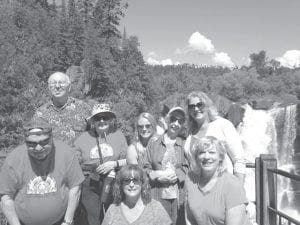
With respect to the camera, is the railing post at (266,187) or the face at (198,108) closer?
the face at (198,108)

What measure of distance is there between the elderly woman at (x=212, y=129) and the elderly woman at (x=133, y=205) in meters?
0.66

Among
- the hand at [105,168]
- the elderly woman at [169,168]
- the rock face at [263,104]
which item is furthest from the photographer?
the rock face at [263,104]

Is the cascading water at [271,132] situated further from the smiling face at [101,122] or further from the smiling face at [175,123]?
the smiling face at [101,122]

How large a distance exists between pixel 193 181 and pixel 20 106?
2155cm

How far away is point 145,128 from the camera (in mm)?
4125

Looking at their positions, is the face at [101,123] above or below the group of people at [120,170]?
above

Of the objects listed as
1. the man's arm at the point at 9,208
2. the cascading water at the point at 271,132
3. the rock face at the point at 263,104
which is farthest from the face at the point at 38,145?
the rock face at the point at 263,104

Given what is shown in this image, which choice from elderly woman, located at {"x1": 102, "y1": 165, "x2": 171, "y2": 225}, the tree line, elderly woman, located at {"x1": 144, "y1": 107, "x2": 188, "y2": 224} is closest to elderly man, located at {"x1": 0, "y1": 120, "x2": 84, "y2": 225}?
elderly woman, located at {"x1": 102, "y1": 165, "x2": 171, "y2": 225}

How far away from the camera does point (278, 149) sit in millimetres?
29672

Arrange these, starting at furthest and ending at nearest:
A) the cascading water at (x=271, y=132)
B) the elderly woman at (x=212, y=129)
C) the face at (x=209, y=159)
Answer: the cascading water at (x=271, y=132), the elderly woman at (x=212, y=129), the face at (x=209, y=159)

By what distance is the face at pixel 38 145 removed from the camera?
117 inches

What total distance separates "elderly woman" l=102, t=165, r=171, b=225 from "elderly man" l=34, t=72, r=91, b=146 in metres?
1.28

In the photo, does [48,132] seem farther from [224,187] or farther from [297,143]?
[297,143]

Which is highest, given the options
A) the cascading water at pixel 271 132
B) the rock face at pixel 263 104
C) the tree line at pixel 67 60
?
the tree line at pixel 67 60
